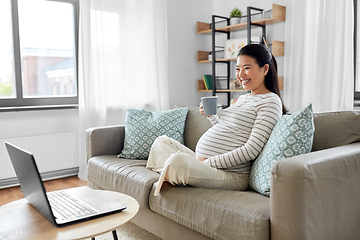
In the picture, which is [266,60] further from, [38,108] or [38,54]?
[38,54]

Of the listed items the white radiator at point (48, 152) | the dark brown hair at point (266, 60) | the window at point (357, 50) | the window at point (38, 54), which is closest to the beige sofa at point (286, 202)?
the dark brown hair at point (266, 60)

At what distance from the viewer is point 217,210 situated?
140 cm

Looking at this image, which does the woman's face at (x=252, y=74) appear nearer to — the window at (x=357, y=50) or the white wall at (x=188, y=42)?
the window at (x=357, y=50)

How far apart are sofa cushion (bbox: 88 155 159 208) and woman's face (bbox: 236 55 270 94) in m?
0.71

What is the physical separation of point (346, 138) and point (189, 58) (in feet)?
8.91

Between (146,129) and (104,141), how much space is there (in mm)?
315

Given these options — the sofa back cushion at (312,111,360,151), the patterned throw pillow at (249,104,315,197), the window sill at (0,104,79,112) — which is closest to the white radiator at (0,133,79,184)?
the window sill at (0,104,79,112)

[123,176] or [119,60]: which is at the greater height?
[119,60]

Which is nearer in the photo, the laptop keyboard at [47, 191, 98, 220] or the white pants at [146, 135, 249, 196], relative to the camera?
the laptop keyboard at [47, 191, 98, 220]

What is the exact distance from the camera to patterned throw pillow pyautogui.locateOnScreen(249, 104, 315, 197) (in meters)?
1.48

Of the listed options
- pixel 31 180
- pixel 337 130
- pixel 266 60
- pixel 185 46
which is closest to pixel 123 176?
pixel 31 180

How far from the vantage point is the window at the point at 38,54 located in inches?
124

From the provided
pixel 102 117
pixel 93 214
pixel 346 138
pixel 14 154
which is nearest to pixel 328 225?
pixel 346 138

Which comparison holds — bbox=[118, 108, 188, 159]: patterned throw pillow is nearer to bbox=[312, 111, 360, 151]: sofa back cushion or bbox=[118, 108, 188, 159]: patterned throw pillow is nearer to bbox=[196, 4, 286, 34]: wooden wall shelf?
bbox=[312, 111, 360, 151]: sofa back cushion
